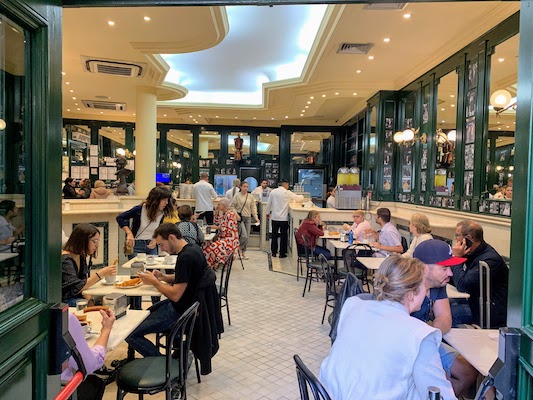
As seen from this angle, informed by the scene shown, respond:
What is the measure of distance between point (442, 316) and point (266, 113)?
10160mm

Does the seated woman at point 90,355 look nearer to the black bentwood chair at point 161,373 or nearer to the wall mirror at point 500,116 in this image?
the black bentwood chair at point 161,373

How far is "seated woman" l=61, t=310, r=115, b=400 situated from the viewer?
78.4 inches

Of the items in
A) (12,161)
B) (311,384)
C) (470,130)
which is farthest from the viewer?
(470,130)

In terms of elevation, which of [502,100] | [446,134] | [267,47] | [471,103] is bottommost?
[446,134]

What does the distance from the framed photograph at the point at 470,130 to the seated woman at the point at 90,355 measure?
17.5 ft

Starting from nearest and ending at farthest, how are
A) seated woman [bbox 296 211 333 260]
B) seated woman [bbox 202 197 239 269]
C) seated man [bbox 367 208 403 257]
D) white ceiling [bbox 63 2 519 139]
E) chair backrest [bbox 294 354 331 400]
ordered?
chair backrest [bbox 294 354 331 400], white ceiling [bbox 63 2 519 139], seated man [bbox 367 208 403 257], seated woman [bbox 202 197 239 269], seated woman [bbox 296 211 333 260]

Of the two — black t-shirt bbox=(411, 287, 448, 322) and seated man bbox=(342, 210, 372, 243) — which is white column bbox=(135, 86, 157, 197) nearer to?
seated man bbox=(342, 210, 372, 243)

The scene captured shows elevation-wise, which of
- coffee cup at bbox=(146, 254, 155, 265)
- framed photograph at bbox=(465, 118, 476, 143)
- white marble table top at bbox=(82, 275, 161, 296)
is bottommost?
white marble table top at bbox=(82, 275, 161, 296)

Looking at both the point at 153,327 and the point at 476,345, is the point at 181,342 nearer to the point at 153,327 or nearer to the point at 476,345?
the point at 153,327

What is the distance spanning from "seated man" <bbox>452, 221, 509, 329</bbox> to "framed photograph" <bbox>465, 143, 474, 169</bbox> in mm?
2266

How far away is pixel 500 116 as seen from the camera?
5.30 metres

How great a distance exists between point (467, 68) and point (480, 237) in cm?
343

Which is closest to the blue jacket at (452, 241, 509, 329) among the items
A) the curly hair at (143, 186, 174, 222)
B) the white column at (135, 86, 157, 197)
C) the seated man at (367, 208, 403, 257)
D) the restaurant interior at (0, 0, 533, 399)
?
the restaurant interior at (0, 0, 533, 399)

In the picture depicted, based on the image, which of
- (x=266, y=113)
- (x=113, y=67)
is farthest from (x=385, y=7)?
(x=266, y=113)
